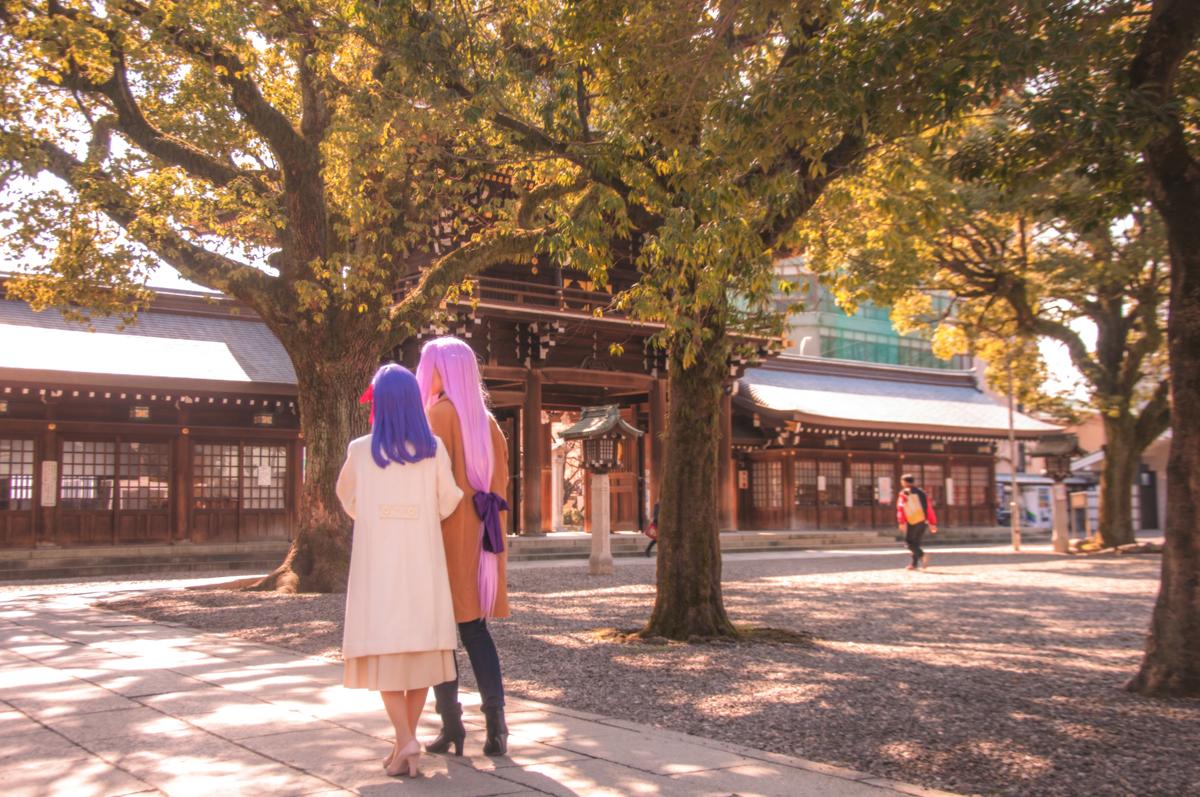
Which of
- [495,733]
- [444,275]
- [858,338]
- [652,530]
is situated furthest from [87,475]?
[858,338]

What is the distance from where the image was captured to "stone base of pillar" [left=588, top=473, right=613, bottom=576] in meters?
17.3

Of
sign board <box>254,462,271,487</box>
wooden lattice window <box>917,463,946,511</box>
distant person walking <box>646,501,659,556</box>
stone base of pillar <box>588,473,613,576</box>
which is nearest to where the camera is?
stone base of pillar <box>588,473,613,576</box>

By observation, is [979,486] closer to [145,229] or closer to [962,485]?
[962,485]

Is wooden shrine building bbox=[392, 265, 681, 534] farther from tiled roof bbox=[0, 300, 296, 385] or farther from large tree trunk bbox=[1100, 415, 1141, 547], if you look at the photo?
large tree trunk bbox=[1100, 415, 1141, 547]

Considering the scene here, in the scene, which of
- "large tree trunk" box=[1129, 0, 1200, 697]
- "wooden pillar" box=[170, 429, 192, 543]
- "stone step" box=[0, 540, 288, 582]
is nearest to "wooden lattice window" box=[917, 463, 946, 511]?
"stone step" box=[0, 540, 288, 582]

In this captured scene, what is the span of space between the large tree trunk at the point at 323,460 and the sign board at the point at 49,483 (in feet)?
26.5

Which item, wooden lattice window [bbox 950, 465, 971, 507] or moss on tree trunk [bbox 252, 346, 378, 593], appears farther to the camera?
wooden lattice window [bbox 950, 465, 971, 507]

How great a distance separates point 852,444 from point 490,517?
2769cm

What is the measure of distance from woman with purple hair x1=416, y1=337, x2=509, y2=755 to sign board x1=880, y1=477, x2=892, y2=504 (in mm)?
28493

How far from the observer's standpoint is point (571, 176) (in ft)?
38.1

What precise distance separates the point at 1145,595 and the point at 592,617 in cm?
819

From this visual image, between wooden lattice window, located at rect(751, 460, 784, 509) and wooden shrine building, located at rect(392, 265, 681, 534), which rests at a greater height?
wooden shrine building, located at rect(392, 265, 681, 534)

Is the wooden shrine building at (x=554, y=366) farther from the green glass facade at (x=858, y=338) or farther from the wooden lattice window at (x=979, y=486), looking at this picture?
the green glass facade at (x=858, y=338)

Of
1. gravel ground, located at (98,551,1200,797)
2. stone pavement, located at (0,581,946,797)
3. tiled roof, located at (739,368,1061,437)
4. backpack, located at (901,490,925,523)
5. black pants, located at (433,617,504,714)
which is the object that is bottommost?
gravel ground, located at (98,551,1200,797)
